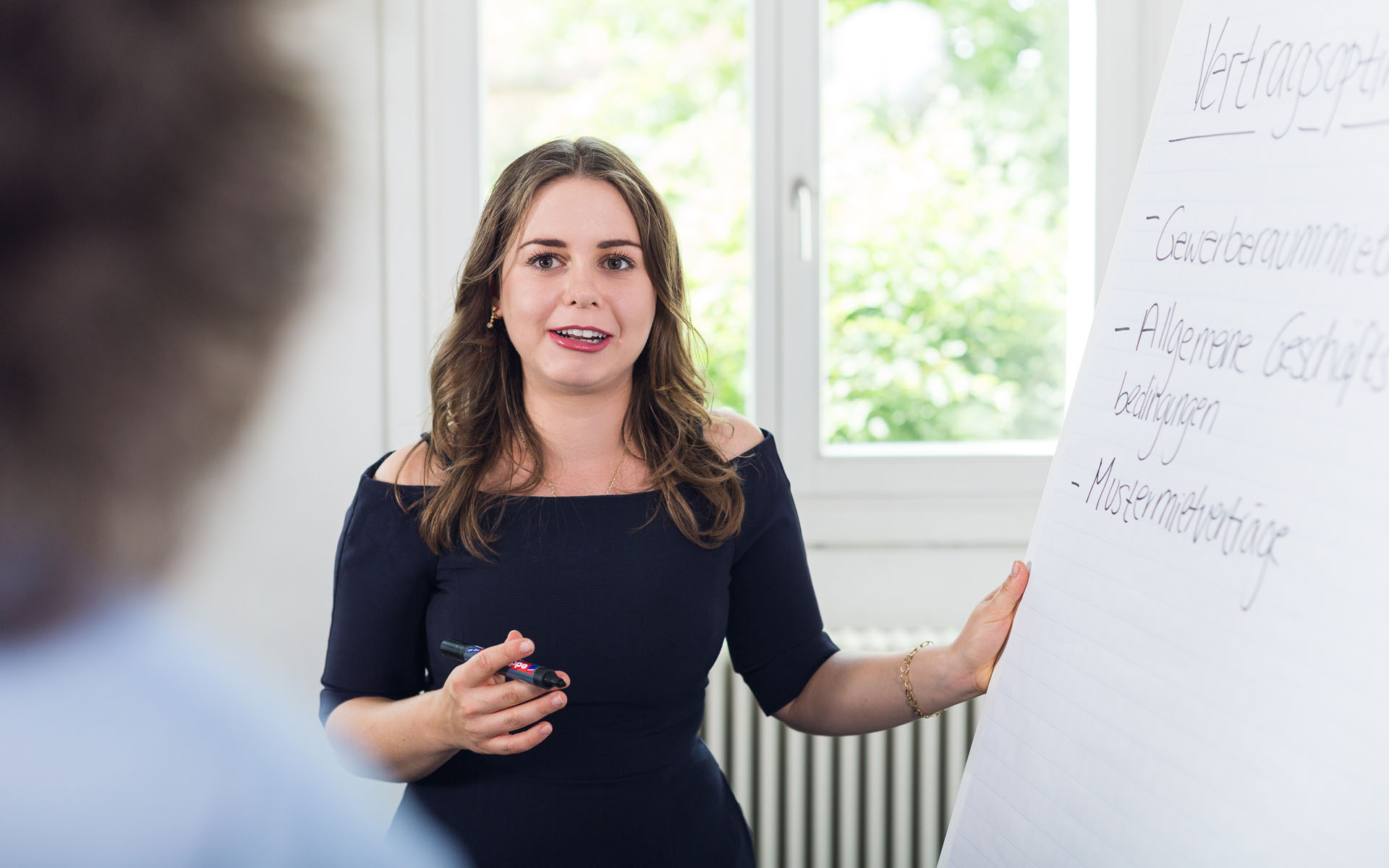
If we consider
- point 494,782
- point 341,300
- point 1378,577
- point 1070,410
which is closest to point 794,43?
point 341,300

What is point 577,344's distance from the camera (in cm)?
100

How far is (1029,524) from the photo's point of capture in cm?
175

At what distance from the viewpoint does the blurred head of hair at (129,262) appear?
1.54 meters

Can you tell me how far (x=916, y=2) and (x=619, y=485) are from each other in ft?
4.46

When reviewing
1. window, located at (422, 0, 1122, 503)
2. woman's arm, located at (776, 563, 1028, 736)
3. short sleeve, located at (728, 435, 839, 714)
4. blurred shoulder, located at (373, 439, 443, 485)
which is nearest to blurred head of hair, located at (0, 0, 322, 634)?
window, located at (422, 0, 1122, 503)

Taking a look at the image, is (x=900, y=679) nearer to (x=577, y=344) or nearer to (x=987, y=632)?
(x=987, y=632)

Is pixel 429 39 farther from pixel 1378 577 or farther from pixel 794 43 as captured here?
pixel 1378 577

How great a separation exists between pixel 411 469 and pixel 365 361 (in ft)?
2.30

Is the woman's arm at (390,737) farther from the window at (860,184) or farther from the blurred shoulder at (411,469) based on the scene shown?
the window at (860,184)

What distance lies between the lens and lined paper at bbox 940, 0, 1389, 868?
0.50 m

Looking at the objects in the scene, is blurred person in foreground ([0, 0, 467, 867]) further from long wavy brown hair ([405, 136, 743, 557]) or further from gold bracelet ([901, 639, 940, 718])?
gold bracelet ([901, 639, 940, 718])

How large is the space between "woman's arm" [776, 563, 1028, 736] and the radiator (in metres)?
0.53

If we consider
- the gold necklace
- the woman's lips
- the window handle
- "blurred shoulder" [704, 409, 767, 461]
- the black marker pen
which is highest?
the window handle

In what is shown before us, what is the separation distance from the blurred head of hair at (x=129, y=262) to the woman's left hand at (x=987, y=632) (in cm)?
133
